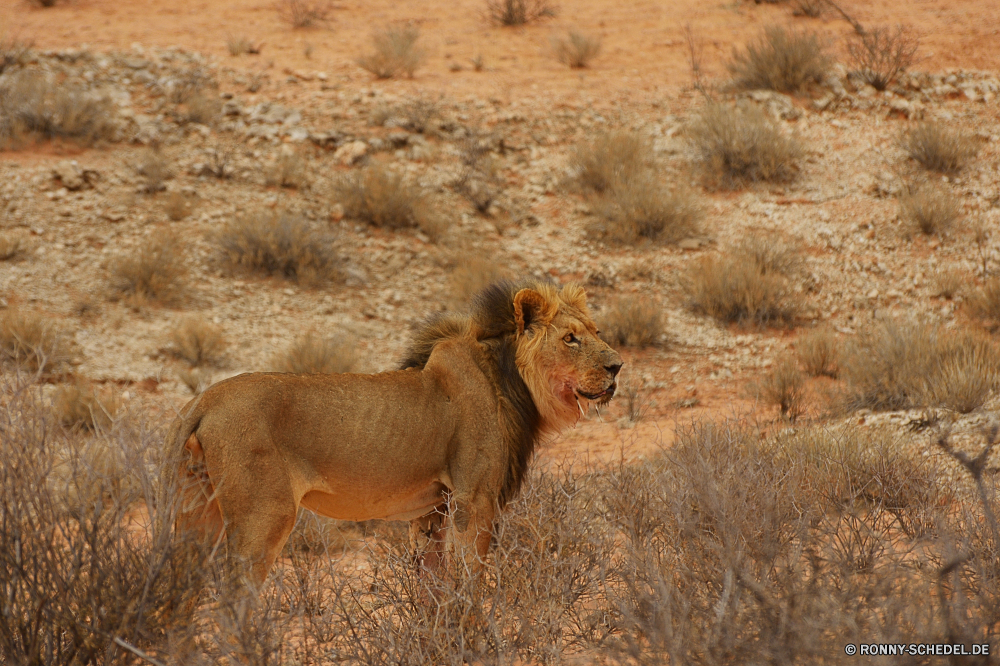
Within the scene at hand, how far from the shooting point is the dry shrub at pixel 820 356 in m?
10.2

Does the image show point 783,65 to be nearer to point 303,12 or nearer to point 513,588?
point 303,12

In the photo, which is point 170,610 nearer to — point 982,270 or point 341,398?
point 341,398

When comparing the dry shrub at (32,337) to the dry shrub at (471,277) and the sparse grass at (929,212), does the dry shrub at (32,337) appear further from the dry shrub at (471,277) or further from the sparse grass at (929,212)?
the sparse grass at (929,212)

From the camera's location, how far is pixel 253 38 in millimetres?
18094

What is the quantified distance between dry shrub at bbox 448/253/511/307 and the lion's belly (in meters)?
6.59

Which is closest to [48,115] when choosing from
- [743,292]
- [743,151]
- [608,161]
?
[608,161]

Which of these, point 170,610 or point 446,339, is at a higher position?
point 446,339

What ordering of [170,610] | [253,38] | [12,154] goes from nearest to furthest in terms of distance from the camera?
[170,610], [12,154], [253,38]

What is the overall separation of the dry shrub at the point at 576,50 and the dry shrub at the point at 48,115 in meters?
8.17

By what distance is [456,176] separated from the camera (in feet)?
45.8

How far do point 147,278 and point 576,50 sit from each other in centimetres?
965

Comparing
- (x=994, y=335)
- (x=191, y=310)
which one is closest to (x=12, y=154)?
(x=191, y=310)

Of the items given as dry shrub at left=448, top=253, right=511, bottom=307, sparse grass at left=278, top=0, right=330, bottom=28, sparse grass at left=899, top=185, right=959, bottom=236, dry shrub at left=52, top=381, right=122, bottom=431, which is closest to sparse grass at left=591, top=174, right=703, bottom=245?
dry shrub at left=448, top=253, right=511, bottom=307

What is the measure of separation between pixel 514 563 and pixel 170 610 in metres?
1.68
